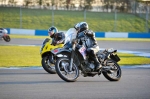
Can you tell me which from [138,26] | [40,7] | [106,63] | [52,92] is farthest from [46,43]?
[40,7]

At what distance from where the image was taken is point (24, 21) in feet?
127

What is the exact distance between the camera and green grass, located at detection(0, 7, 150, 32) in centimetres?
3812

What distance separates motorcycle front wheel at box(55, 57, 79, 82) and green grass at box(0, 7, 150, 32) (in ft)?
90.9

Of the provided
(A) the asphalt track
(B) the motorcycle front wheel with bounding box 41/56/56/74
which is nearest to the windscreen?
(A) the asphalt track

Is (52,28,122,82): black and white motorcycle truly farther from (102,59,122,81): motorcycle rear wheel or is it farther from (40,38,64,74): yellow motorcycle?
(40,38,64,74): yellow motorcycle

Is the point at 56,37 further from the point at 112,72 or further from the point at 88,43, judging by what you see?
the point at 112,72

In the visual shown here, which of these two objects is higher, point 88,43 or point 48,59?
point 88,43

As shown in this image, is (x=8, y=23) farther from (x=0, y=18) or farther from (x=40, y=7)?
(x=40, y=7)

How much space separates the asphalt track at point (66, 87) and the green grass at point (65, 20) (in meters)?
26.0

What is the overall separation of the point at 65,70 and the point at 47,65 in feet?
7.60

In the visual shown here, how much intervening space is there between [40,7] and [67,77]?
3394 centimetres

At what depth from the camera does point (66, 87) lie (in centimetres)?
925

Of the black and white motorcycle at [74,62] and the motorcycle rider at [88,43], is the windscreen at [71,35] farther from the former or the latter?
the motorcycle rider at [88,43]

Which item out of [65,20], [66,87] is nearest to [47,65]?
[66,87]
